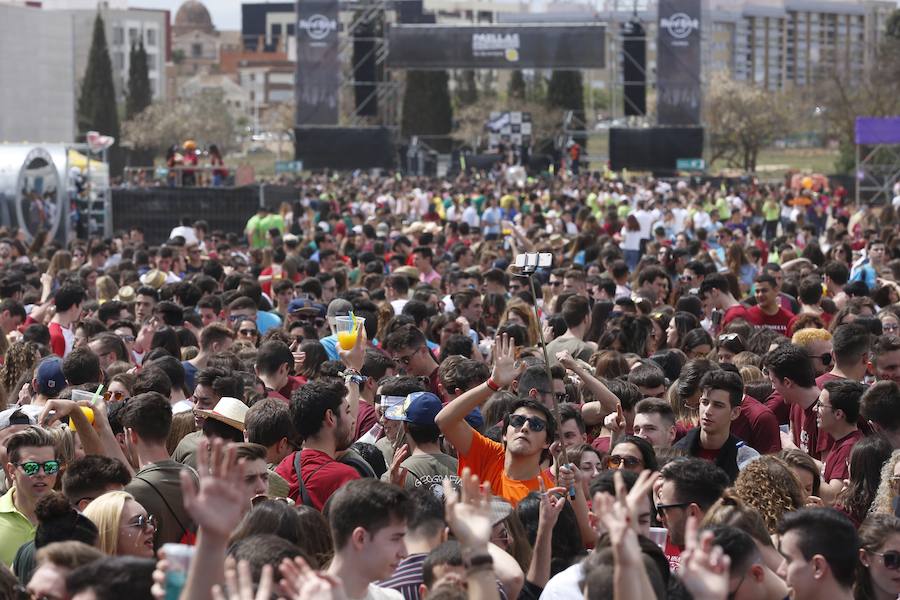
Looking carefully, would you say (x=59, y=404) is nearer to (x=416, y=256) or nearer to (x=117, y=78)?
(x=416, y=256)

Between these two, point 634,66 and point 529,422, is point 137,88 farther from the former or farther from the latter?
point 529,422

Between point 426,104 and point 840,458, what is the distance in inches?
2542

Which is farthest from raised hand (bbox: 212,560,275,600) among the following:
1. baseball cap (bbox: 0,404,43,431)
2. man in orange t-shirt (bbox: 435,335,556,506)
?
baseball cap (bbox: 0,404,43,431)

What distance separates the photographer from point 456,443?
21.9 feet

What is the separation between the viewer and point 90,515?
17.5ft

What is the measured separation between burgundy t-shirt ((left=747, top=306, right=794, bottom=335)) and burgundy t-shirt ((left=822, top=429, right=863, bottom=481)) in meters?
4.42

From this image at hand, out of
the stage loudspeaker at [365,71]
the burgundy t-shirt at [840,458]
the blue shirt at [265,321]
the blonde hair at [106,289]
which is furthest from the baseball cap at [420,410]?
the stage loudspeaker at [365,71]

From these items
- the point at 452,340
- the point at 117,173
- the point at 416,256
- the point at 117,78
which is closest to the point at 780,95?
the point at 117,173

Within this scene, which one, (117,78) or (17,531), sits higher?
(117,78)

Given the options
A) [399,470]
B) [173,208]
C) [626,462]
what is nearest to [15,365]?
[399,470]

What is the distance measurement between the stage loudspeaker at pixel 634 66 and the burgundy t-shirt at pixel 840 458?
3978 centimetres

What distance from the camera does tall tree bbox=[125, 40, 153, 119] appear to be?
279 ft

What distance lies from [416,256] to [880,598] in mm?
10708

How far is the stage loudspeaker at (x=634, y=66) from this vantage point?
46.7 metres
